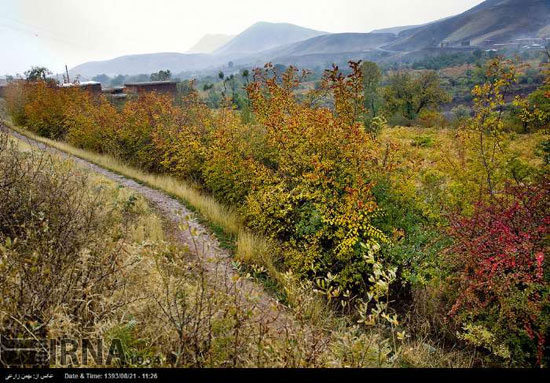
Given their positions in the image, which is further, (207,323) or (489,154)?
(489,154)

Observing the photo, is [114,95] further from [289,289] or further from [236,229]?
[289,289]

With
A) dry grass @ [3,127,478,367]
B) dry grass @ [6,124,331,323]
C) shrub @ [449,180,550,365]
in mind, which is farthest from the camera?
dry grass @ [6,124,331,323]

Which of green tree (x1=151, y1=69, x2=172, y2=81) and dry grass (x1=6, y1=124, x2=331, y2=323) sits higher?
green tree (x1=151, y1=69, x2=172, y2=81)

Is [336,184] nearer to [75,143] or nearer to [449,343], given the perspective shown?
[449,343]

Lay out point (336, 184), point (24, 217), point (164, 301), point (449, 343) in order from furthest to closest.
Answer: point (336, 184) < point (449, 343) < point (24, 217) < point (164, 301)

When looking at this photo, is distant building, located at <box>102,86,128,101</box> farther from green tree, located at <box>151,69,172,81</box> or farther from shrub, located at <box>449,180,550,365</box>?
shrub, located at <box>449,180,550,365</box>

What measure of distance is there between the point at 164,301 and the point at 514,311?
4.98 m

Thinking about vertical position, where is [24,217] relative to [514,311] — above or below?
above

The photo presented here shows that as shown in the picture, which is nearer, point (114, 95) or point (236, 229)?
point (236, 229)

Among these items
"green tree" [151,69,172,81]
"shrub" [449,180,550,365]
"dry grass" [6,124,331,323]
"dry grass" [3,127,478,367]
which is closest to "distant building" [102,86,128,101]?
"dry grass" [6,124,331,323]

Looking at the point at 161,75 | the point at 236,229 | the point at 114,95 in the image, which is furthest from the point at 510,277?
the point at 161,75

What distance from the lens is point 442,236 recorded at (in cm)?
628
